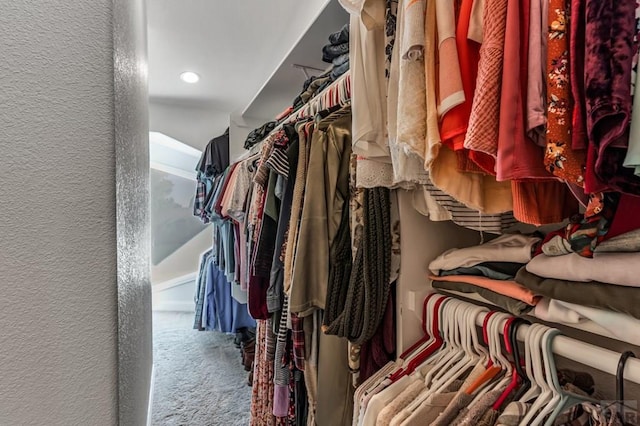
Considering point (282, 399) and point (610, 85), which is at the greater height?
point (610, 85)

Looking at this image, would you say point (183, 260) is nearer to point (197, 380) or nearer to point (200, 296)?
point (200, 296)

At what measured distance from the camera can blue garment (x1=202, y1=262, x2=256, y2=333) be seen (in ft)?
9.43

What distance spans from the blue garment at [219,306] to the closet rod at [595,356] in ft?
8.40

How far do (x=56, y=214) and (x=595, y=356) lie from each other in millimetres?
817

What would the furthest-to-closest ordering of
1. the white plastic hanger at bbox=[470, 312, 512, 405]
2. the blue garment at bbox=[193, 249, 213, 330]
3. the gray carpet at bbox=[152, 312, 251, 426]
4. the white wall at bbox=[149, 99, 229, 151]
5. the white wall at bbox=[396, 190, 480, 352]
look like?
the white wall at bbox=[149, 99, 229, 151], the blue garment at bbox=[193, 249, 213, 330], the gray carpet at bbox=[152, 312, 251, 426], the white wall at bbox=[396, 190, 480, 352], the white plastic hanger at bbox=[470, 312, 512, 405]

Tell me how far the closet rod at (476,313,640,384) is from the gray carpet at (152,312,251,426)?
1859 millimetres

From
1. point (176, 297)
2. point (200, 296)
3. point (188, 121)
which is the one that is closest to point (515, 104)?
point (200, 296)

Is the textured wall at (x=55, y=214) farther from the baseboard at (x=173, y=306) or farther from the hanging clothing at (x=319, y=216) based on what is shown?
the baseboard at (x=173, y=306)

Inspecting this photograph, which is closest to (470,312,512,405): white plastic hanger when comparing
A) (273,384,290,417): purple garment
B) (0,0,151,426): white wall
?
(0,0,151,426): white wall

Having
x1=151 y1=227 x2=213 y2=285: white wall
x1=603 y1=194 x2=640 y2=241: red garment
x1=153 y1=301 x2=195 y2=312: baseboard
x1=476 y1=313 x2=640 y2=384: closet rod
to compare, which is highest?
x1=603 y1=194 x2=640 y2=241: red garment

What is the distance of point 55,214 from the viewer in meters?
0.55

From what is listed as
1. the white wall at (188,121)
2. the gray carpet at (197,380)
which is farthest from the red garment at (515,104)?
the white wall at (188,121)

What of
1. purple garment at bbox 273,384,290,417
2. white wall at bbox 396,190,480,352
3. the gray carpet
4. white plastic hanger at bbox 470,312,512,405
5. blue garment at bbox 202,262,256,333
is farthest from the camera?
blue garment at bbox 202,262,256,333

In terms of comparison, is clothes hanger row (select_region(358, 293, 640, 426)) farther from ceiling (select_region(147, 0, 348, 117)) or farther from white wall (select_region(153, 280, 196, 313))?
white wall (select_region(153, 280, 196, 313))
